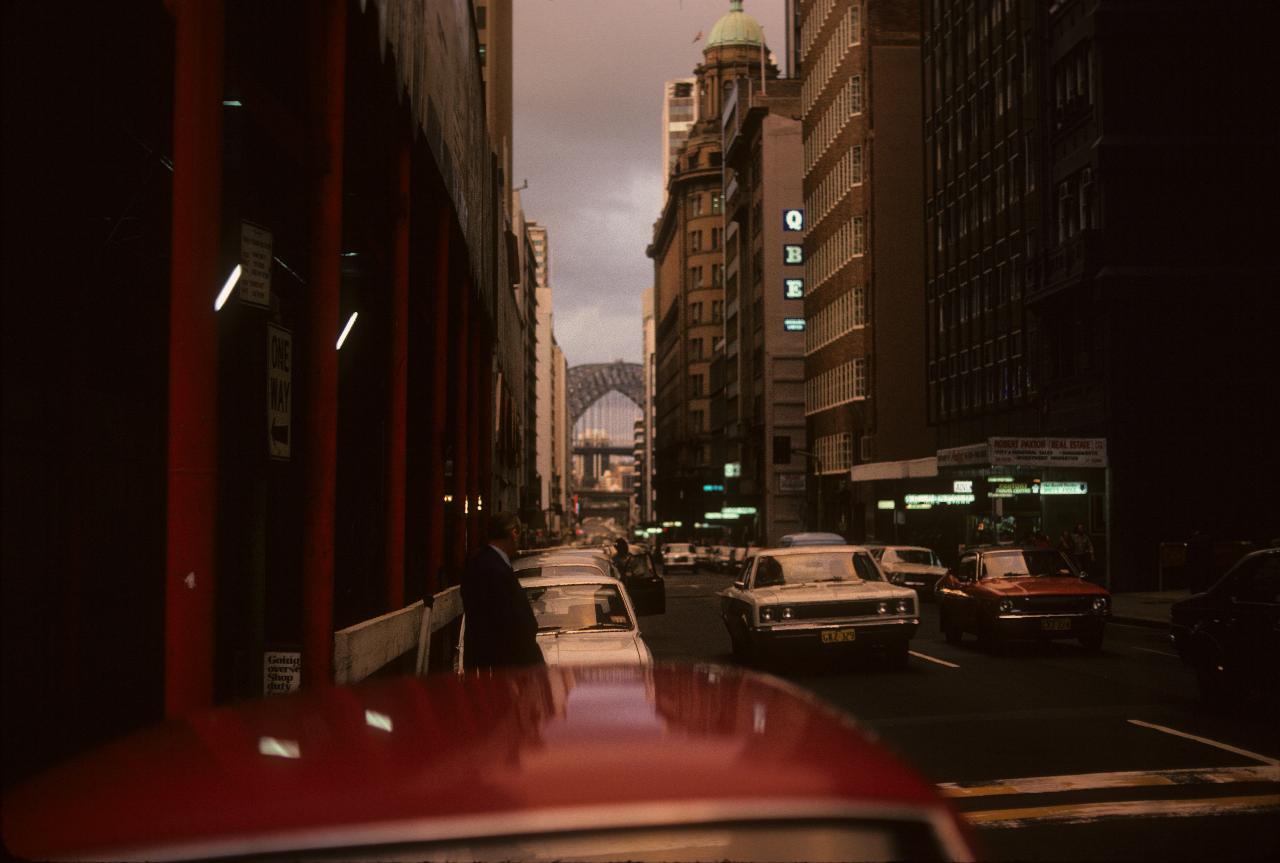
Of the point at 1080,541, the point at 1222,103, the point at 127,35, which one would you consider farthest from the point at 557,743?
the point at 1222,103

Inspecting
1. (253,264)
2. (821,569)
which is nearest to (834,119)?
(821,569)

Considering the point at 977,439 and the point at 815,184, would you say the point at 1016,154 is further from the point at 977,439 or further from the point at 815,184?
the point at 815,184

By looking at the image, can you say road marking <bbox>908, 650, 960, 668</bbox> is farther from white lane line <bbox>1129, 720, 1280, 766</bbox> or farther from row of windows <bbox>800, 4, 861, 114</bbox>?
row of windows <bbox>800, 4, 861, 114</bbox>

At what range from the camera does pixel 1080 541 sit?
39.2 m

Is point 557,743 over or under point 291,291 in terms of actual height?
under

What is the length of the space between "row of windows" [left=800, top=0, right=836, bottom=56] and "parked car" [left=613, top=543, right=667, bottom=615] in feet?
178

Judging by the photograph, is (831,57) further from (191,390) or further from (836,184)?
(191,390)

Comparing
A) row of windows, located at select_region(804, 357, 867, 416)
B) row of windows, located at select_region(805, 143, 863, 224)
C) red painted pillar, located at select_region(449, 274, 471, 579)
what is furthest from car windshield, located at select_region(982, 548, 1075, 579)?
row of windows, located at select_region(805, 143, 863, 224)

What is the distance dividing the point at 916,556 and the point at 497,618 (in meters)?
30.5

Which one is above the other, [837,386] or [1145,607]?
[837,386]

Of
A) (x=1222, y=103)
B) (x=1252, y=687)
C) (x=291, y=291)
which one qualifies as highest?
(x=1222, y=103)

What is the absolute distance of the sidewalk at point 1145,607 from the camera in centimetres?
2741

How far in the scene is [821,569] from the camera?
62.0 ft

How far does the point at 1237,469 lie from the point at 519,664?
34664 mm
